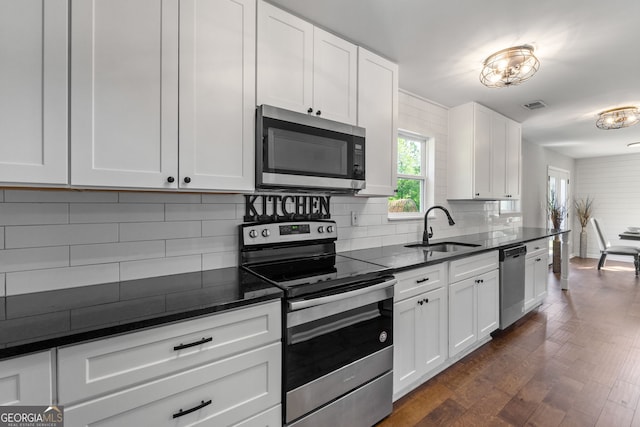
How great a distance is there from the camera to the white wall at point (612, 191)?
6.46 metres

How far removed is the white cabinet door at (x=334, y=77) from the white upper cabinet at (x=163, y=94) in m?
0.44

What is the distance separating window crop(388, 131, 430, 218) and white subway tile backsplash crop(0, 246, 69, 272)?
7.97 ft

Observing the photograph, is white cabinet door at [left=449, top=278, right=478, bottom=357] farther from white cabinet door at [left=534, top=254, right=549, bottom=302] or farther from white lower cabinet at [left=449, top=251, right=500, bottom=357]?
white cabinet door at [left=534, top=254, right=549, bottom=302]

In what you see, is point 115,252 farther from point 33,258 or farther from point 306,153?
point 306,153

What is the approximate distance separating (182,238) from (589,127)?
5.76 metres

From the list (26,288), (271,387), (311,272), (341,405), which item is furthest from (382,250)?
(26,288)

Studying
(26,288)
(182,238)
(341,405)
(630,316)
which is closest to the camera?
(26,288)

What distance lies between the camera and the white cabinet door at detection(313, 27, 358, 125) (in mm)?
1814

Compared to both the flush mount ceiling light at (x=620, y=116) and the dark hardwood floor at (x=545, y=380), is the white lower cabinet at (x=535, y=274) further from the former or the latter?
the flush mount ceiling light at (x=620, y=116)

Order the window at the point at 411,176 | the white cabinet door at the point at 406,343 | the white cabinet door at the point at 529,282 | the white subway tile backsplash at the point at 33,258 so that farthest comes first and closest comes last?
the white cabinet door at the point at 529,282, the window at the point at 411,176, the white cabinet door at the point at 406,343, the white subway tile backsplash at the point at 33,258

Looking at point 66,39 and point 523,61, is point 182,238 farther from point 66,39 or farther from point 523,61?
point 523,61

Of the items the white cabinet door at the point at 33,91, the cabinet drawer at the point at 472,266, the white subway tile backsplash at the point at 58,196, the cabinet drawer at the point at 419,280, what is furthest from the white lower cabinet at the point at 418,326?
the white cabinet door at the point at 33,91

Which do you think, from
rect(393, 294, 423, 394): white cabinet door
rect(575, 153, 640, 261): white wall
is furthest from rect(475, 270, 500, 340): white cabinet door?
rect(575, 153, 640, 261): white wall

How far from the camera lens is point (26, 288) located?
1.27 m
